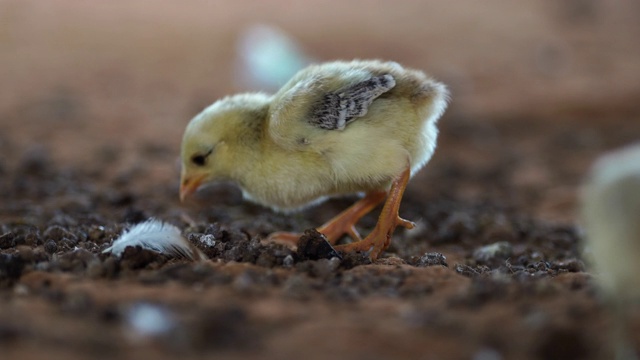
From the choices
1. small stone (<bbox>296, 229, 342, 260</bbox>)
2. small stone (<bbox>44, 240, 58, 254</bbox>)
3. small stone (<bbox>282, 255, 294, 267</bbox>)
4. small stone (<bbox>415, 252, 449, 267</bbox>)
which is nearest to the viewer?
small stone (<bbox>282, 255, 294, 267</bbox>)

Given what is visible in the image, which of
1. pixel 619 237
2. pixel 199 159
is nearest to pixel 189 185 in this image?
pixel 199 159

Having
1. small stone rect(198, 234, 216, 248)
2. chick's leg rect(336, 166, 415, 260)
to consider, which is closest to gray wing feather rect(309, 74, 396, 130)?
chick's leg rect(336, 166, 415, 260)

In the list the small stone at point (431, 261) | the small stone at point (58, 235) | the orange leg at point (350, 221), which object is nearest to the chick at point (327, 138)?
the orange leg at point (350, 221)

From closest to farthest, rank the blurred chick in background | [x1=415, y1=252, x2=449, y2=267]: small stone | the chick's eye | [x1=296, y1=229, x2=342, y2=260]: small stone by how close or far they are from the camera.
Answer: the blurred chick in background, [x1=296, y1=229, x2=342, y2=260]: small stone, [x1=415, y1=252, x2=449, y2=267]: small stone, the chick's eye

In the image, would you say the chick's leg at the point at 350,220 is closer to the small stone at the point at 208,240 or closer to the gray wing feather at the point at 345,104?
the gray wing feather at the point at 345,104

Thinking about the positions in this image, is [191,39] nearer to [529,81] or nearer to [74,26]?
[74,26]

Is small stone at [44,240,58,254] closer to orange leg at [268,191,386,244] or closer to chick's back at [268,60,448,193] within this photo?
chick's back at [268,60,448,193]
